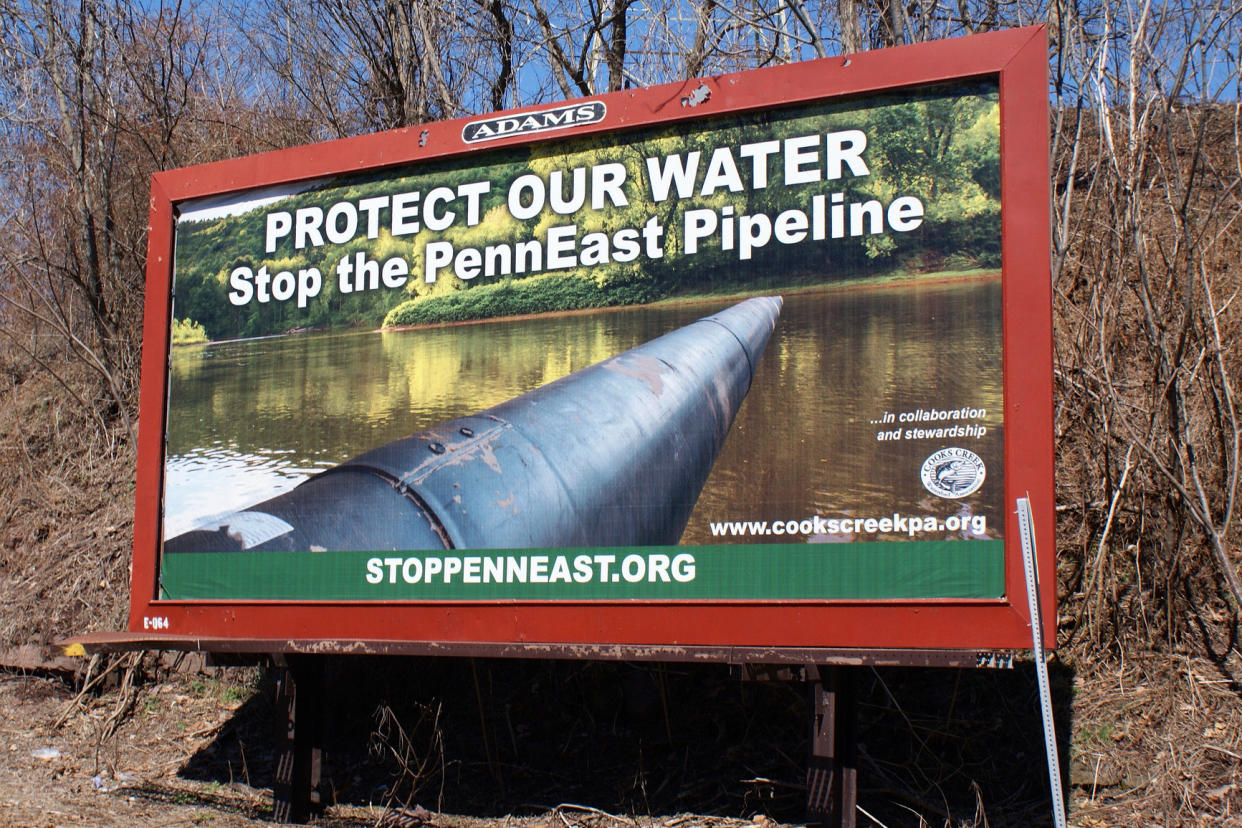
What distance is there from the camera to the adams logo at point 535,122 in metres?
6.14

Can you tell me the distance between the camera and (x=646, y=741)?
25.5 feet

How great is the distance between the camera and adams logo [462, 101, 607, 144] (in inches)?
242

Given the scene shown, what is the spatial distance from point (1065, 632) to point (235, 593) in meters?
5.63

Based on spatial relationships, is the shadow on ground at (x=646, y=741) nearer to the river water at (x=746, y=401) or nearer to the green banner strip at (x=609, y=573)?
the green banner strip at (x=609, y=573)

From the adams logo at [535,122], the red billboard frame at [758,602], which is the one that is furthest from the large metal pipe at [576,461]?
the adams logo at [535,122]

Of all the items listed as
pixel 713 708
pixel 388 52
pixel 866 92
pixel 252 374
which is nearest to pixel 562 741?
pixel 713 708

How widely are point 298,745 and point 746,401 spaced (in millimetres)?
3553

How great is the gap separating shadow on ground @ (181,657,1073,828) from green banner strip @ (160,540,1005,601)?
3.90ft

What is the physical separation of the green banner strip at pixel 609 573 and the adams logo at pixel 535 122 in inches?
96.7

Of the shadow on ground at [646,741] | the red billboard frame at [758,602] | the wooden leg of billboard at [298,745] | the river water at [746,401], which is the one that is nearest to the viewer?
the red billboard frame at [758,602]

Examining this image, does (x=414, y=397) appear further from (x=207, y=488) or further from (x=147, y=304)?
(x=147, y=304)

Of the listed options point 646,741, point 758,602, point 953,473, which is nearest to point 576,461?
point 758,602

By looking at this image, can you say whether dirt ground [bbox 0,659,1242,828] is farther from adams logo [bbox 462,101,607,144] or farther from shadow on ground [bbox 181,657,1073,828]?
adams logo [bbox 462,101,607,144]

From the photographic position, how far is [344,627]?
20.5 ft
